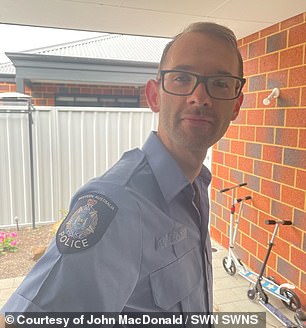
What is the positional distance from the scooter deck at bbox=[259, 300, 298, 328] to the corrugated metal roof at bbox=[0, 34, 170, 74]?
4960 millimetres

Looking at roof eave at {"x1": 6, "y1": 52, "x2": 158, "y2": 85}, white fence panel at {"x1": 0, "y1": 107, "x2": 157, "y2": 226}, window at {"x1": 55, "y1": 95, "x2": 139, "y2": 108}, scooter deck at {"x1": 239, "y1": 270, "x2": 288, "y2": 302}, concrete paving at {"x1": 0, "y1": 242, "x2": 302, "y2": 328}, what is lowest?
concrete paving at {"x1": 0, "y1": 242, "x2": 302, "y2": 328}

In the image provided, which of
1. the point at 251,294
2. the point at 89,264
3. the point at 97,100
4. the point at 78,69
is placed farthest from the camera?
the point at 97,100

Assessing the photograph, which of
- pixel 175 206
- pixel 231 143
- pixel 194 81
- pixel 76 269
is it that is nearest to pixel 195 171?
pixel 175 206

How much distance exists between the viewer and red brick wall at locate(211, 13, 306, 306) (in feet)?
8.67

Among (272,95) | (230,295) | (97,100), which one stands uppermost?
(97,100)

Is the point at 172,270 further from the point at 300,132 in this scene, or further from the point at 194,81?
the point at 300,132

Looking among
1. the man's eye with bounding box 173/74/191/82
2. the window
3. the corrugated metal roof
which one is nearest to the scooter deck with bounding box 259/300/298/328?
the man's eye with bounding box 173/74/191/82

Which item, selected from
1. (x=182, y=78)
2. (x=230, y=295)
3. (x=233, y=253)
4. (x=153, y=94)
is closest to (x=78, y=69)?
(x=233, y=253)

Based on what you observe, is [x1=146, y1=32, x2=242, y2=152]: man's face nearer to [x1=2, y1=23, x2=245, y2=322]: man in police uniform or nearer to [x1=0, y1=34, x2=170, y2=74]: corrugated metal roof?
[x1=2, y1=23, x2=245, y2=322]: man in police uniform

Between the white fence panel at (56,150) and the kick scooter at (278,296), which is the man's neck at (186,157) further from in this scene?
the white fence panel at (56,150)

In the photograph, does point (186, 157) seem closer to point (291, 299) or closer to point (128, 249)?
point (128, 249)

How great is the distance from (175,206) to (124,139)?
421cm

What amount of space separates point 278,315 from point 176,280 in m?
2.05

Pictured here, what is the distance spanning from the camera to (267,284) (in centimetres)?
284
